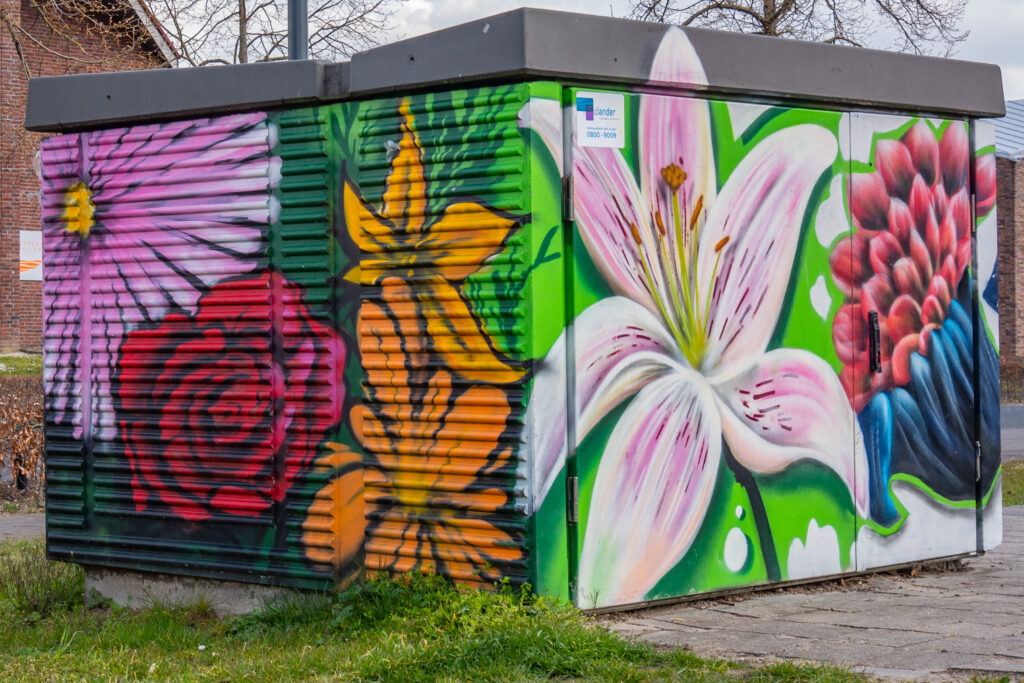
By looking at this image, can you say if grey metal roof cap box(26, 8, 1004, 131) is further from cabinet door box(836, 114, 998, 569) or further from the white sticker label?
cabinet door box(836, 114, 998, 569)

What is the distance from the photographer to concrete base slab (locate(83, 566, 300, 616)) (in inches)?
285

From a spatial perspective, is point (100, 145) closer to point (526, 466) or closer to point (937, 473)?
point (526, 466)

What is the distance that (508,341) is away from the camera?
618cm

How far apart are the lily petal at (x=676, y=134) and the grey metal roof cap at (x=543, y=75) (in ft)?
0.18

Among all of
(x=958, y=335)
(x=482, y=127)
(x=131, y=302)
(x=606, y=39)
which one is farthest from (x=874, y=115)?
(x=131, y=302)

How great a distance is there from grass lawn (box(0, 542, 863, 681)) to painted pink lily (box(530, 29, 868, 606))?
2.18ft

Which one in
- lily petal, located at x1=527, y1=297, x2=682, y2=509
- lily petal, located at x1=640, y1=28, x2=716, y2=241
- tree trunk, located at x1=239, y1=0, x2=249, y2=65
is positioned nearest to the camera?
lily petal, located at x1=527, y1=297, x2=682, y2=509

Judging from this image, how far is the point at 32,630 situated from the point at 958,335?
5493mm

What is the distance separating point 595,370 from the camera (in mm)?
6297

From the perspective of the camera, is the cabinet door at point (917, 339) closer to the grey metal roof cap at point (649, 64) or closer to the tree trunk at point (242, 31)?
the grey metal roof cap at point (649, 64)

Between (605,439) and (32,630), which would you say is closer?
(605,439)

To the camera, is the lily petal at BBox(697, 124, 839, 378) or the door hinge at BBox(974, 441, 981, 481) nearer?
the lily petal at BBox(697, 124, 839, 378)

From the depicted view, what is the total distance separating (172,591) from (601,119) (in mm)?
3600

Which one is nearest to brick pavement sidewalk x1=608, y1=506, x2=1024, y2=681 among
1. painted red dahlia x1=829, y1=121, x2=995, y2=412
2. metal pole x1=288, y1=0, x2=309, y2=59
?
painted red dahlia x1=829, y1=121, x2=995, y2=412
